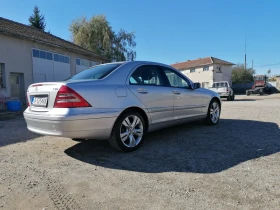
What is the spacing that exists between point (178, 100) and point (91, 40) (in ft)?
84.7

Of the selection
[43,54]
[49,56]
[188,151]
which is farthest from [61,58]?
[188,151]

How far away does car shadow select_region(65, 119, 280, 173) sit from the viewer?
339cm

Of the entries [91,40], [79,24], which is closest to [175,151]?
[91,40]

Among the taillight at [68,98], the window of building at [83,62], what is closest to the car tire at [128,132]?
the taillight at [68,98]

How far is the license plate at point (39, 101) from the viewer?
3640 mm

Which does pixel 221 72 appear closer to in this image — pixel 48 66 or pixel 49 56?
pixel 49 56

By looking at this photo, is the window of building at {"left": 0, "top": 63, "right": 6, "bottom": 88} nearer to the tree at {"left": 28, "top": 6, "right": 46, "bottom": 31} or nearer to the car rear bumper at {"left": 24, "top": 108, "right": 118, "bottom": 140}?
the car rear bumper at {"left": 24, "top": 108, "right": 118, "bottom": 140}

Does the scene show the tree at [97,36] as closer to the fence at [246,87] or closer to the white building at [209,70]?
the white building at [209,70]

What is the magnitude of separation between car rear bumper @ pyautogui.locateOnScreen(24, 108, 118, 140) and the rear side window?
0.87 metres

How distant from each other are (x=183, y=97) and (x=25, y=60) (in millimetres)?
13071


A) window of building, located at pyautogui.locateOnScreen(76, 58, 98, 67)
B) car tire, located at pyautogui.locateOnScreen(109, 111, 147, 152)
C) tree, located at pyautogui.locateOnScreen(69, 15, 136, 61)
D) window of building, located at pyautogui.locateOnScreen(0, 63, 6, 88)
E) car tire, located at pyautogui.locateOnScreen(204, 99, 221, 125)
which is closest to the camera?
car tire, located at pyautogui.locateOnScreen(109, 111, 147, 152)

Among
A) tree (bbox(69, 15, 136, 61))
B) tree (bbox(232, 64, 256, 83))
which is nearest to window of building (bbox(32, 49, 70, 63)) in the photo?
tree (bbox(69, 15, 136, 61))

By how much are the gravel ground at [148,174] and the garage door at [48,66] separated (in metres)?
11.9

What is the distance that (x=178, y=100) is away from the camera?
500 centimetres
